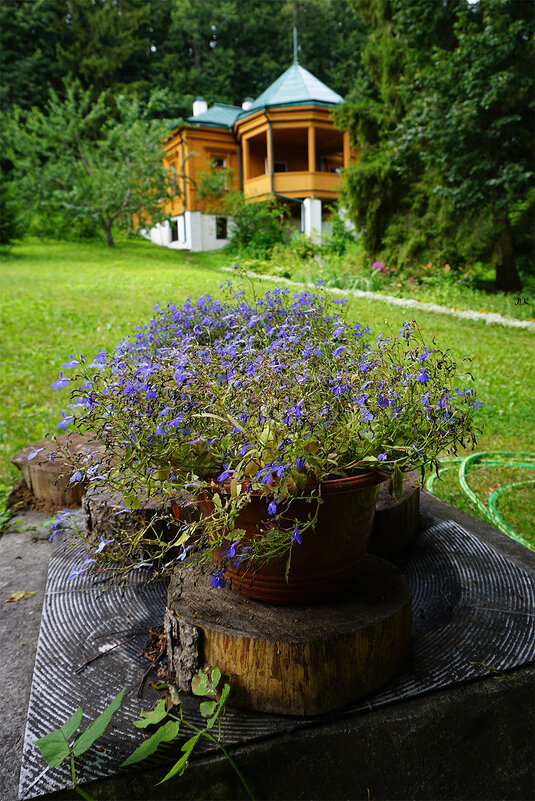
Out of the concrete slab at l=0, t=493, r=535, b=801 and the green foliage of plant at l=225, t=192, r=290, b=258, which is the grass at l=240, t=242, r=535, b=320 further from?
the concrete slab at l=0, t=493, r=535, b=801

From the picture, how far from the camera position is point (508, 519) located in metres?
3.01

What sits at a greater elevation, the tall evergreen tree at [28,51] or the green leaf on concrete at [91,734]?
the tall evergreen tree at [28,51]

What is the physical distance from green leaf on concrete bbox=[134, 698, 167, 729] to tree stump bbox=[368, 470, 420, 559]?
38.3 inches

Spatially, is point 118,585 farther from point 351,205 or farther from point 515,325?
point 351,205

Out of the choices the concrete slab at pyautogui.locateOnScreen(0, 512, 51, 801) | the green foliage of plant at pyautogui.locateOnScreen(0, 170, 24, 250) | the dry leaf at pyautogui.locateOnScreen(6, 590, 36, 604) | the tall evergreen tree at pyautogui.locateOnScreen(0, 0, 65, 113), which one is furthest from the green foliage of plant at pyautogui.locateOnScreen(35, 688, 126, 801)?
the tall evergreen tree at pyautogui.locateOnScreen(0, 0, 65, 113)

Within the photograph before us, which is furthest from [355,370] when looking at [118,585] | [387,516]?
[118,585]

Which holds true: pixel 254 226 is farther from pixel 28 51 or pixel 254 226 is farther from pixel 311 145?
pixel 28 51

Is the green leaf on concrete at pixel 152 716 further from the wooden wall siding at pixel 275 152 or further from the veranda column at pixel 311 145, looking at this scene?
the veranda column at pixel 311 145

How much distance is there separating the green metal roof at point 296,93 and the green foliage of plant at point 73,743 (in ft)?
67.8

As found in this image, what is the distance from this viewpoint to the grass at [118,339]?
155 inches

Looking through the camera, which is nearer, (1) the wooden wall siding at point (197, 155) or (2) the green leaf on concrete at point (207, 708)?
(2) the green leaf on concrete at point (207, 708)

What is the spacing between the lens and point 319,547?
132 centimetres

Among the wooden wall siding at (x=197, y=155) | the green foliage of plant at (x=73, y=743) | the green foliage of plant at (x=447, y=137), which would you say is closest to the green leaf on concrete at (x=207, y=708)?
the green foliage of plant at (x=73, y=743)

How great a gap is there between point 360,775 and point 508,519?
2029 mm
